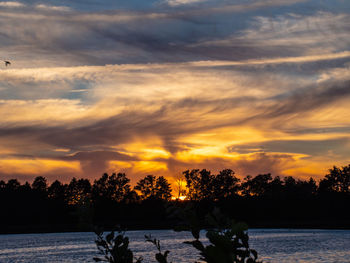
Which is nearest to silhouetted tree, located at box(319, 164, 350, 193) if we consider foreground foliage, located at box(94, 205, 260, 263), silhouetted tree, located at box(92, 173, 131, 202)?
silhouetted tree, located at box(92, 173, 131, 202)

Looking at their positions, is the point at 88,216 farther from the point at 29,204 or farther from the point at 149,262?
the point at 29,204

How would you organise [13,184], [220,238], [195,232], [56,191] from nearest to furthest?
[220,238] < [195,232] < [56,191] < [13,184]

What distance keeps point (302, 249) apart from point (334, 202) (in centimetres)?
8058

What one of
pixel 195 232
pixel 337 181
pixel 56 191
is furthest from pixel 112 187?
pixel 195 232

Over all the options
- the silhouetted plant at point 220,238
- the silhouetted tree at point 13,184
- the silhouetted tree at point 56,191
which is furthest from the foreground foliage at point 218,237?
the silhouetted tree at point 13,184

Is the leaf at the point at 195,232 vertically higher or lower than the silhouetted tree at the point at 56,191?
lower

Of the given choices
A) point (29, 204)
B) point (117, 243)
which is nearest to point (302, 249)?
point (117, 243)

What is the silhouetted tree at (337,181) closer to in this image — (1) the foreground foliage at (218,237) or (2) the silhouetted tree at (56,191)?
(2) the silhouetted tree at (56,191)

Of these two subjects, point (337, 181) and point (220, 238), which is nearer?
point (220, 238)

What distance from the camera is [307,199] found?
164 m

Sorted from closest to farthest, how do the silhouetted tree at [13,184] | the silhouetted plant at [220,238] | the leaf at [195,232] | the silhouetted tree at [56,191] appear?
the silhouetted plant at [220,238] → the leaf at [195,232] → the silhouetted tree at [56,191] → the silhouetted tree at [13,184]

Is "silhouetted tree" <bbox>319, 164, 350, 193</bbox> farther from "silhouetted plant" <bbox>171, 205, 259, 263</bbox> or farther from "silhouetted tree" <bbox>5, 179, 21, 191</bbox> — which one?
"silhouetted plant" <bbox>171, 205, 259, 263</bbox>

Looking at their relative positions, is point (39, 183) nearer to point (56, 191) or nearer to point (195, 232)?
point (56, 191)

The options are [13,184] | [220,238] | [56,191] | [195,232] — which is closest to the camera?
[220,238]
